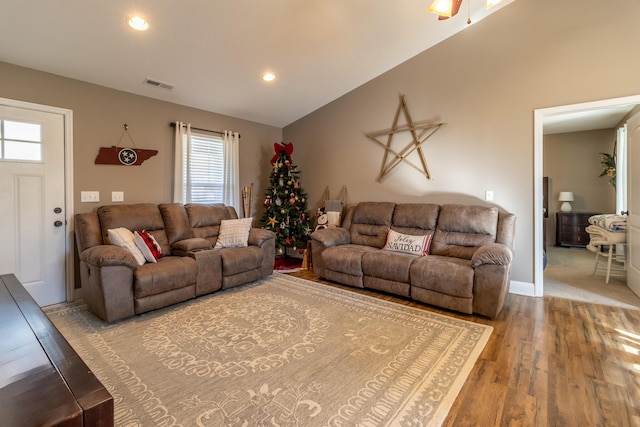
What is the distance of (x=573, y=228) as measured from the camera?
638 cm

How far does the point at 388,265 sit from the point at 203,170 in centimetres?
292

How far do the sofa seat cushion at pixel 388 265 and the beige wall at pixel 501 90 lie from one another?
46.9 inches

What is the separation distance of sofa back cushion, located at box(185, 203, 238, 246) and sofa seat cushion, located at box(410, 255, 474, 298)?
2.48 meters

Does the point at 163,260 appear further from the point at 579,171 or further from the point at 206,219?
the point at 579,171

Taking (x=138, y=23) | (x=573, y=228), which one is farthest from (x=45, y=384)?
(x=573, y=228)

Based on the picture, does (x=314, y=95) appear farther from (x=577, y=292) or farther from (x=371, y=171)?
(x=577, y=292)

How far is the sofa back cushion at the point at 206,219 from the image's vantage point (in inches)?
152

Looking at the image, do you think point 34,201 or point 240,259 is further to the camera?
point 240,259

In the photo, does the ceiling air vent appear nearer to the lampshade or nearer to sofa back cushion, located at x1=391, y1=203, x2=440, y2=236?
sofa back cushion, located at x1=391, y1=203, x2=440, y2=236

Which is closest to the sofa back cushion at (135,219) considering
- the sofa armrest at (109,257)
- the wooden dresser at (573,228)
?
the sofa armrest at (109,257)

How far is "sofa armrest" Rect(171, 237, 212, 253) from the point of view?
11.0 feet

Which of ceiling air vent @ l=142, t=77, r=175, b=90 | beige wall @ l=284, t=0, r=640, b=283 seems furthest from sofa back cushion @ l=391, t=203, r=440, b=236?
ceiling air vent @ l=142, t=77, r=175, b=90

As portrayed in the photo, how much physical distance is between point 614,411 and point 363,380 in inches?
51.1

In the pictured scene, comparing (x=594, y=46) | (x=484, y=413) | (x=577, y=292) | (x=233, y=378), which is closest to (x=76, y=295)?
(x=233, y=378)
